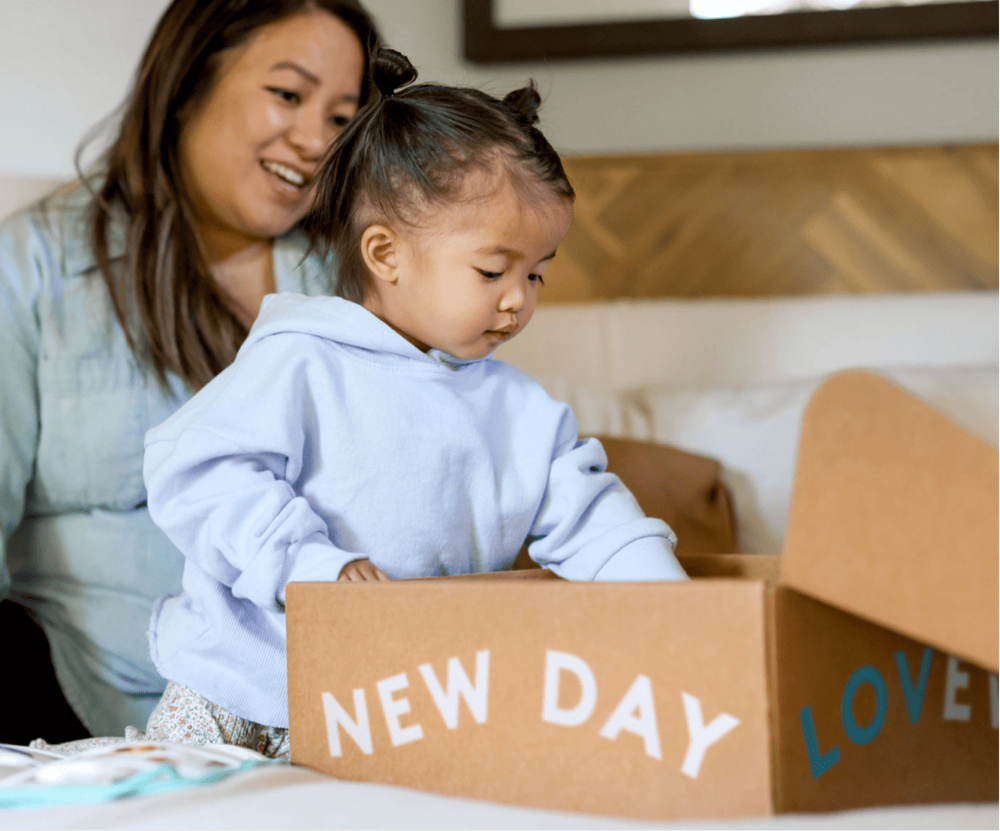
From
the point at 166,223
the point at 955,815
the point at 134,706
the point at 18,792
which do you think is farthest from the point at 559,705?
the point at 166,223

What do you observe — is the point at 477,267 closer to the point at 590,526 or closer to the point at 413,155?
the point at 413,155

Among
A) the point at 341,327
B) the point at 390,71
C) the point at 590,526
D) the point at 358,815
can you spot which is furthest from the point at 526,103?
the point at 358,815

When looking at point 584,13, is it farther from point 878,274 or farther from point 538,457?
point 538,457

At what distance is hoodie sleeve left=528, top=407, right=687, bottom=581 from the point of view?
2.70 ft

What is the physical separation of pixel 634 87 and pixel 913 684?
4.22ft

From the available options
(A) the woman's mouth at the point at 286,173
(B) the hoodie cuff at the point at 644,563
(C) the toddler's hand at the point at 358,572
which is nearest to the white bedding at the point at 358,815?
(C) the toddler's hand at the point at 358,572

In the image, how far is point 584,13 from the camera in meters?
1.62

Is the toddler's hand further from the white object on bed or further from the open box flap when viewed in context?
the white object on bed

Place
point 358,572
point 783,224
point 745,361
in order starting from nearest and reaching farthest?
1. point 358,572
2. point 745,361
3. point 783,224

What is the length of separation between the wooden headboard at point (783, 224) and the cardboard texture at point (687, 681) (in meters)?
1.10

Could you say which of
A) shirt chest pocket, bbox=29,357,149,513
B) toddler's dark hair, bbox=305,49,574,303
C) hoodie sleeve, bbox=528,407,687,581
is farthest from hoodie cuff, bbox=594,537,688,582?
shirt chest pocket, bbox=29,357,149,513

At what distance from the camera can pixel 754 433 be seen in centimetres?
122

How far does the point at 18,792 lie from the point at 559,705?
0.33 metres

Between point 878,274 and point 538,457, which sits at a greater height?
point 878,274
